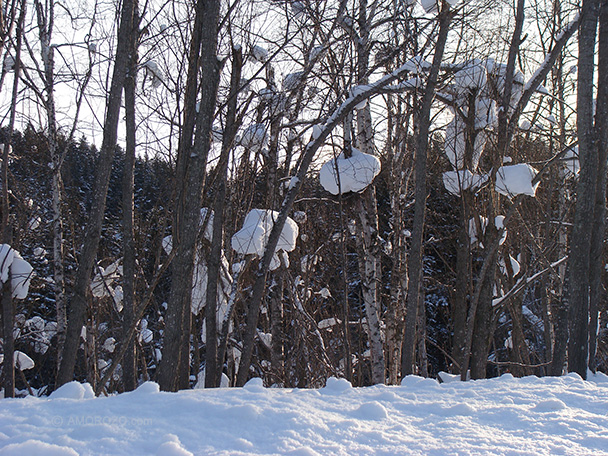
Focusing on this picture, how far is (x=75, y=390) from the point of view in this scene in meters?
2.00

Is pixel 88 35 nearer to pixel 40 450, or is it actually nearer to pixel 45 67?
pixel 45 67

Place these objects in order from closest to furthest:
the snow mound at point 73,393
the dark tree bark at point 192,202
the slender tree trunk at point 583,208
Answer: the snow mound at point 73,393 → the dark tree bark at point 192,202 → the slender tree trunk at point 583,208

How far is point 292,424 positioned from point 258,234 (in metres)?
2.50

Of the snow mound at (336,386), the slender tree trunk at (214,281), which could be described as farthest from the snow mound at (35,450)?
the slender tree trunk at (214,281)

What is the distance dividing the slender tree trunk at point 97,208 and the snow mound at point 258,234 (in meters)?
1.22

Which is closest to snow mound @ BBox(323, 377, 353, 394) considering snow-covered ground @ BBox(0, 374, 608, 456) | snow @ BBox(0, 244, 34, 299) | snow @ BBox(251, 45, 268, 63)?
snow-covered ground @ BBox(0, 374, 608, 456)

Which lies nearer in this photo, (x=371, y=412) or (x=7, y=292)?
(x=371, y=412)

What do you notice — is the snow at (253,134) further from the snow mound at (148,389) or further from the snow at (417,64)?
the snow mound at (148,389)

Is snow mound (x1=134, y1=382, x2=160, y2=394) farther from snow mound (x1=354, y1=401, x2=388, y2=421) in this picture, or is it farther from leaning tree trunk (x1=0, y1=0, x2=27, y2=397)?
leaning tree trunk (x1=0, y1=0, x2=27, y2=397)

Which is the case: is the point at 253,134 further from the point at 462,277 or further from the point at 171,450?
the point at 462,277

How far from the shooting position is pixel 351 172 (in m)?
4.56

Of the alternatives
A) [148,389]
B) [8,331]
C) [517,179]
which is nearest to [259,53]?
[517,179]

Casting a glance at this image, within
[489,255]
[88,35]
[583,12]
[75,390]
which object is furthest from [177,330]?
[583,12]

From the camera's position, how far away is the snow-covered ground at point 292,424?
4.54 ft
